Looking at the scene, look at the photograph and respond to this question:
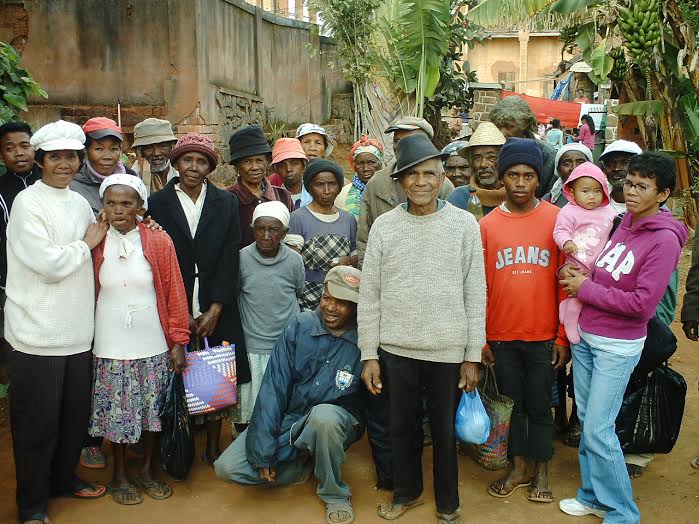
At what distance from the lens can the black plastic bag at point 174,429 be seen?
142 inches

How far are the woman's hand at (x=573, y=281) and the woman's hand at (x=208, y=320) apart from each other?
6.24ft

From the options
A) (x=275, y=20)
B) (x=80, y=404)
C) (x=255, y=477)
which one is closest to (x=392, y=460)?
(x=255, y=477)

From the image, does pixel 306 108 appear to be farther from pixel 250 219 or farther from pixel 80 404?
pixel 80 404

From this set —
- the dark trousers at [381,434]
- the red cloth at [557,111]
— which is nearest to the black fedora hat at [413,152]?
the dark trousers at [381,434]

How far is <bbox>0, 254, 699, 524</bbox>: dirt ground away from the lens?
11.6 ft

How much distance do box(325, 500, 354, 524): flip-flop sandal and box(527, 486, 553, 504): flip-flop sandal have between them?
100cm

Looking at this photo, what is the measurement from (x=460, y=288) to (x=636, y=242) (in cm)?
87

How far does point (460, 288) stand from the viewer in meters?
3.26

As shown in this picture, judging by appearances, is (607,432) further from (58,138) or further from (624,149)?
(58,138)

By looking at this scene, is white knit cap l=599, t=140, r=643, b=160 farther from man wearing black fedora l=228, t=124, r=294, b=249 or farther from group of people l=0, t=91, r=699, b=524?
man wearing black fedora l=228, t=124, r=294, b=249

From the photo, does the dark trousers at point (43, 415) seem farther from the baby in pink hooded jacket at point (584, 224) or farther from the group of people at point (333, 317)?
the baby in pink hooded jacket at point (584, 224)

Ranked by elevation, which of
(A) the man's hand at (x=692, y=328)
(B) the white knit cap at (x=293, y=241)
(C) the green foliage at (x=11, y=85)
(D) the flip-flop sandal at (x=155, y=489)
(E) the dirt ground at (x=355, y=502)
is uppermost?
(C) the green foliage at (x=11, y=85)

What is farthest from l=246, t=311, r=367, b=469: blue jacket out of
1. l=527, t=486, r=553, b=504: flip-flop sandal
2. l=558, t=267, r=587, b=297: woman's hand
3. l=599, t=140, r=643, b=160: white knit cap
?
l=599, t=140, r=643, b=160: white knit cap

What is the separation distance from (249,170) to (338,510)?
2.19 m
